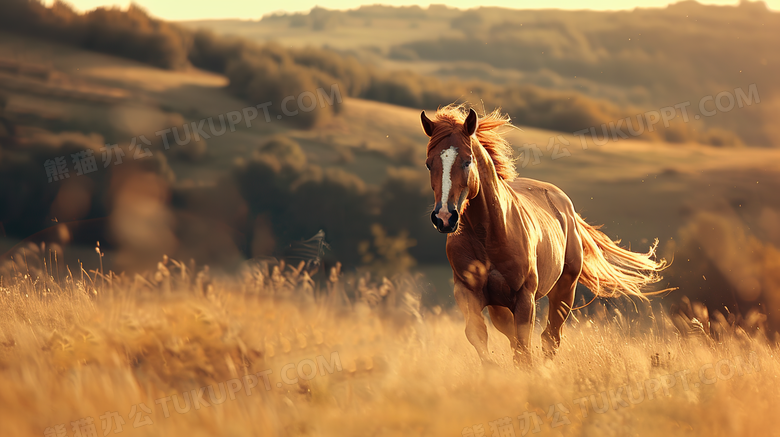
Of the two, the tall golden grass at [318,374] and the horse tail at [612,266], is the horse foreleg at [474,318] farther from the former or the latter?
the horse tail at [612,266]

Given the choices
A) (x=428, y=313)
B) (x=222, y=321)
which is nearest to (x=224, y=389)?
(x=222, y=321)

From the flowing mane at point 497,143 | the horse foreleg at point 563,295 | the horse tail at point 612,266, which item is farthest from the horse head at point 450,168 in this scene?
the horse tail at point 612,266

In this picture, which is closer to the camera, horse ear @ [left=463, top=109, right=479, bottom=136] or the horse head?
the horse head

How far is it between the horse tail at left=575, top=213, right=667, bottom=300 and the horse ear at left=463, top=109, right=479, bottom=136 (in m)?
2.61

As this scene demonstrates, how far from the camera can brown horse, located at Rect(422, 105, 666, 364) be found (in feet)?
13.5

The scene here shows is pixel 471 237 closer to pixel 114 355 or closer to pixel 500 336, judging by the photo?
pixel 500 336

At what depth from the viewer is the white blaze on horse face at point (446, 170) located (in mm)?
3941

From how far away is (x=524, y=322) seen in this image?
4574 mm

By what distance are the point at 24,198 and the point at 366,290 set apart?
34944mm

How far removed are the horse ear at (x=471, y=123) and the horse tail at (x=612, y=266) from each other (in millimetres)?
2611

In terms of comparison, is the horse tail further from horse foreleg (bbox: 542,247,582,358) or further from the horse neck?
the horse neck

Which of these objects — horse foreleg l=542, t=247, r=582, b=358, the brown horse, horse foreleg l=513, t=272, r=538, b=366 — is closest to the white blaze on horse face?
the brown horse

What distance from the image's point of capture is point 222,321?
16.1ft

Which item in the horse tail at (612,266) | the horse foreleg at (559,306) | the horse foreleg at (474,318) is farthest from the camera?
the horse tail at (612,266)
